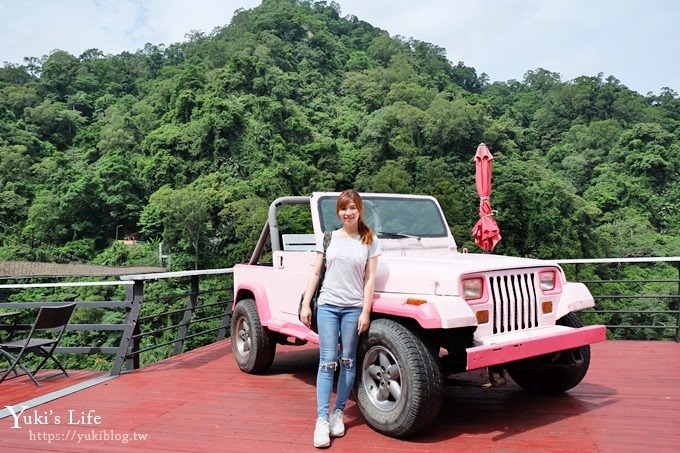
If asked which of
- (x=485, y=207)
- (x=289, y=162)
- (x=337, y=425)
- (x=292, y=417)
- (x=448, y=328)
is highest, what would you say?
(x=289, y=162)

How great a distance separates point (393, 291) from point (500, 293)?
71 cm

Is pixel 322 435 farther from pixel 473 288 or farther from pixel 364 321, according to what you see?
pixel 473 288

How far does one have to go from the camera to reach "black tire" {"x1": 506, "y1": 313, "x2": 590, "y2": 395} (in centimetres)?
393

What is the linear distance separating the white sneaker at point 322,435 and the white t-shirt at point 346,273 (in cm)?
75

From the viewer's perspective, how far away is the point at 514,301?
11.9 ft

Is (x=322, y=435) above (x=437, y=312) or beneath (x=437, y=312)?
beneath

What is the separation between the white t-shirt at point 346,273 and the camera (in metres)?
3.44

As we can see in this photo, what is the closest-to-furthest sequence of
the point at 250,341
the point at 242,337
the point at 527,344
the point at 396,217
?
the point at 527,344 → the point at 396,217 → the point at 250,341 → the point at 242,337

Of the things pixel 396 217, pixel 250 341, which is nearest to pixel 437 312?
pixel 396 217

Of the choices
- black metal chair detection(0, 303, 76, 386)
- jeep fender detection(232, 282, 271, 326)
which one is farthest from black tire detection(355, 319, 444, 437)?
black metal chair detection(0, 303, 76, 386)

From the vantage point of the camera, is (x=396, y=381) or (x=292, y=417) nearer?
(x=396, y=381)

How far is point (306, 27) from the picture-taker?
357 ft

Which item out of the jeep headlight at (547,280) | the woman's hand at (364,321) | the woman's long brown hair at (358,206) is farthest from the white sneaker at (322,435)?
the jeep headlight at (547,280)

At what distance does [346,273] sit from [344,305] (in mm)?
206
